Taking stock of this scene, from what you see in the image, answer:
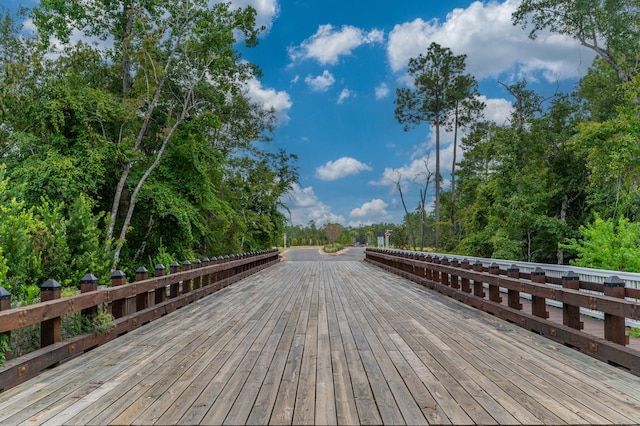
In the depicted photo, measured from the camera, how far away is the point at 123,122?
1355 cm

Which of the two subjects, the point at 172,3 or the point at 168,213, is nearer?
the point at 168,213

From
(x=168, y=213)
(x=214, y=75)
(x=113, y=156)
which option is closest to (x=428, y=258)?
(x=168, y=213)

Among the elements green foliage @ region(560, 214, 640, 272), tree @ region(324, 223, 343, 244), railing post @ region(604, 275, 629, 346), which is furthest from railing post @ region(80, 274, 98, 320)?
tree @ region(324, 223, 343, 244)

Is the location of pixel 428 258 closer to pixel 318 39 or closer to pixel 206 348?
pixel 206 348

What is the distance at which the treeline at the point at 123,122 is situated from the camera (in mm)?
11477

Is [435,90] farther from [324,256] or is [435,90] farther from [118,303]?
[118,303]

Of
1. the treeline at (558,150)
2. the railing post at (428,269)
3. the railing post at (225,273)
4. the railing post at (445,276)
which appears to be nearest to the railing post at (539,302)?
the railing post at (445,276)

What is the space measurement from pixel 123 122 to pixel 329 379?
42.8 ft

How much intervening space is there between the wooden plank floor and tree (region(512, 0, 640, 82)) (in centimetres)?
1618

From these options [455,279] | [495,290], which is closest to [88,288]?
[495,290]

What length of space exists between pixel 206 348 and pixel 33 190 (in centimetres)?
973

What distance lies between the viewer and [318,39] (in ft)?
100

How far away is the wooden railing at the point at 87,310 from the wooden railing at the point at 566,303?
16.1ft

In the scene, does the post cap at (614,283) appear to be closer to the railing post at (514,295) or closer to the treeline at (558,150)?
the railing post at (514,295)
